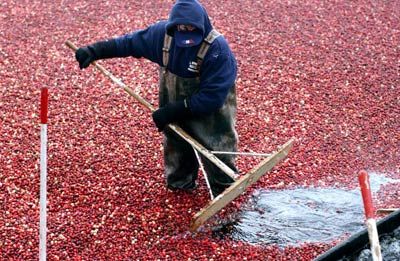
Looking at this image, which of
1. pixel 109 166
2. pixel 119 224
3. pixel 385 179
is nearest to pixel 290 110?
pixel 385 179

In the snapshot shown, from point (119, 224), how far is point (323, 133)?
263cm

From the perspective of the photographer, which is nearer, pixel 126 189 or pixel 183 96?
pixel 183 96

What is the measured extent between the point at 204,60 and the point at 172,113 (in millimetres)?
502

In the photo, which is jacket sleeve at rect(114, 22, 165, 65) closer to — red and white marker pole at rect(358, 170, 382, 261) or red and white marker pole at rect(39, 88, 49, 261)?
red and white marker pole at rect(39, 88, 49, 261)

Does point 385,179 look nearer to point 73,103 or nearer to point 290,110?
point 290,110

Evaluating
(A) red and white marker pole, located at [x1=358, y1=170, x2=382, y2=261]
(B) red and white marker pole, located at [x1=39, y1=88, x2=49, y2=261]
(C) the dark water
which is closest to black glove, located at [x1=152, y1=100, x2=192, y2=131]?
(C) the dark water

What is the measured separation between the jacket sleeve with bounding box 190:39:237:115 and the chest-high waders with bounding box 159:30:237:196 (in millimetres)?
89

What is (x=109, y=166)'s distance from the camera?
6.90 metres

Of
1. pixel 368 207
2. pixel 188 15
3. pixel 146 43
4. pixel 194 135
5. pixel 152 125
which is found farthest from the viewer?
pixel 152 125

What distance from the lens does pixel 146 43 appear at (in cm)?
601

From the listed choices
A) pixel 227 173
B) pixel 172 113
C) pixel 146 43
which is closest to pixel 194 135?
pixel 172 113

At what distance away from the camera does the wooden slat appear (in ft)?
17.6

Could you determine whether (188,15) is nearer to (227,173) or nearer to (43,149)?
(227,173)

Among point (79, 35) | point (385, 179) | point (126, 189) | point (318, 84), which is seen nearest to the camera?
point (126, 189)
